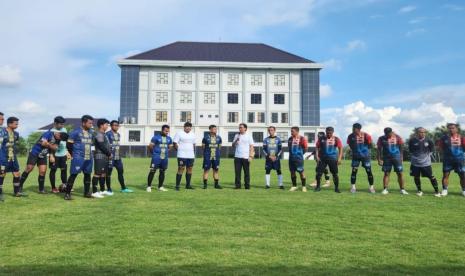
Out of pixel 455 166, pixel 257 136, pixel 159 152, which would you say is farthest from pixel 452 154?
pixel 257 136

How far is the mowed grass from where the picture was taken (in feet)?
16.3

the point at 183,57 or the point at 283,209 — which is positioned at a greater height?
the point at 183,57

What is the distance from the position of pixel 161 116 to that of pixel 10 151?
61.8 metres

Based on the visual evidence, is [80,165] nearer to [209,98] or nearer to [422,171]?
[422,171]

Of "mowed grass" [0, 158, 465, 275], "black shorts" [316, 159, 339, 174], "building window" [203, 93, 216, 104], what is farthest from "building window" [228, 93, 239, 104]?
"mowed grass" [0, 158, 465, 275]

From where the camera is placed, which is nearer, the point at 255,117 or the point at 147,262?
the point at 147,262

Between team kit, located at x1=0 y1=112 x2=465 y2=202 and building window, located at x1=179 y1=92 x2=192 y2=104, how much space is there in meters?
59.4

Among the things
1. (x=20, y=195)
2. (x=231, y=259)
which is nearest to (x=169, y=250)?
(x=231, y=259)

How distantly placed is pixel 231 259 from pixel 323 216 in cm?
371

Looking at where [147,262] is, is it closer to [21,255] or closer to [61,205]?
[21,255]

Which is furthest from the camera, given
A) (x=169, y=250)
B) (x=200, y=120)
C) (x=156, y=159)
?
(x=200, y=120)

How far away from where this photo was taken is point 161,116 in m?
72.4

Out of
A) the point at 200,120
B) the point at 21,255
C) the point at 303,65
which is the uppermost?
the point at 303,65

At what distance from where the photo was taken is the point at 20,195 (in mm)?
11320
